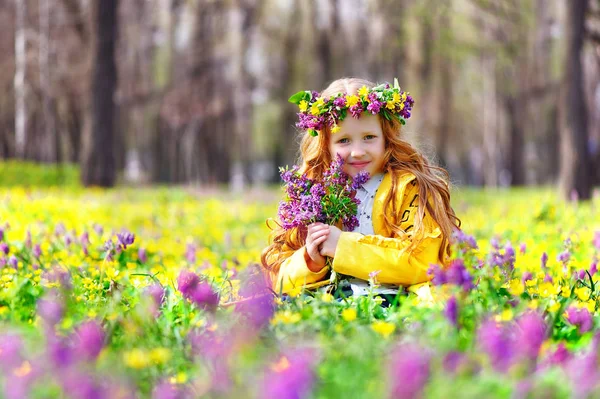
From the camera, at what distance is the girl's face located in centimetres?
386

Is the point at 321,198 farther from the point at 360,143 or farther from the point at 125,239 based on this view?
the point at 125,239

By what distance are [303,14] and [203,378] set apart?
2848cm

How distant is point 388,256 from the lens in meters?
3.60

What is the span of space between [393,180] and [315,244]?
0.58 metres

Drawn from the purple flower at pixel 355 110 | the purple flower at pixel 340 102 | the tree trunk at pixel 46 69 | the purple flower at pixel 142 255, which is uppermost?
the tree trunk at pixel 46 69

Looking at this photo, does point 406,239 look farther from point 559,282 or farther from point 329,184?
point 559,282

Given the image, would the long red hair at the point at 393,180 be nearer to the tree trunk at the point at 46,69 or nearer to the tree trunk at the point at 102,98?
the tree trunk at the point at 102,98

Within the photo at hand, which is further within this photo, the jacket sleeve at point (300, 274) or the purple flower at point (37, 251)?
the purple flower at point (37, 251)

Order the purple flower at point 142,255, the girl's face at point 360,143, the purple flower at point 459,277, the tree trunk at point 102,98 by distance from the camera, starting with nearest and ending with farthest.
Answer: the purple flower at point 459,277 < the girl's face at point 360,143 < the purple flower at point 142,255 < the tree trunk at point 102,98

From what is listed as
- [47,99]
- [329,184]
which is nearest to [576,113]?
[329,184]

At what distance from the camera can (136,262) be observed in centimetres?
526

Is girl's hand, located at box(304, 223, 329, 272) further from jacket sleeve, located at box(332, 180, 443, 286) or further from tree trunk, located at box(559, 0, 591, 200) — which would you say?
tree trunk, located at box(559, 0, 591, 200)

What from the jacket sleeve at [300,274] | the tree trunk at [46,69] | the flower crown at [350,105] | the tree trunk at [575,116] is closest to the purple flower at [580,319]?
the jacket sleeve at [300,274]

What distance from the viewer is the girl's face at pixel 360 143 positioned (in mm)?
3861
